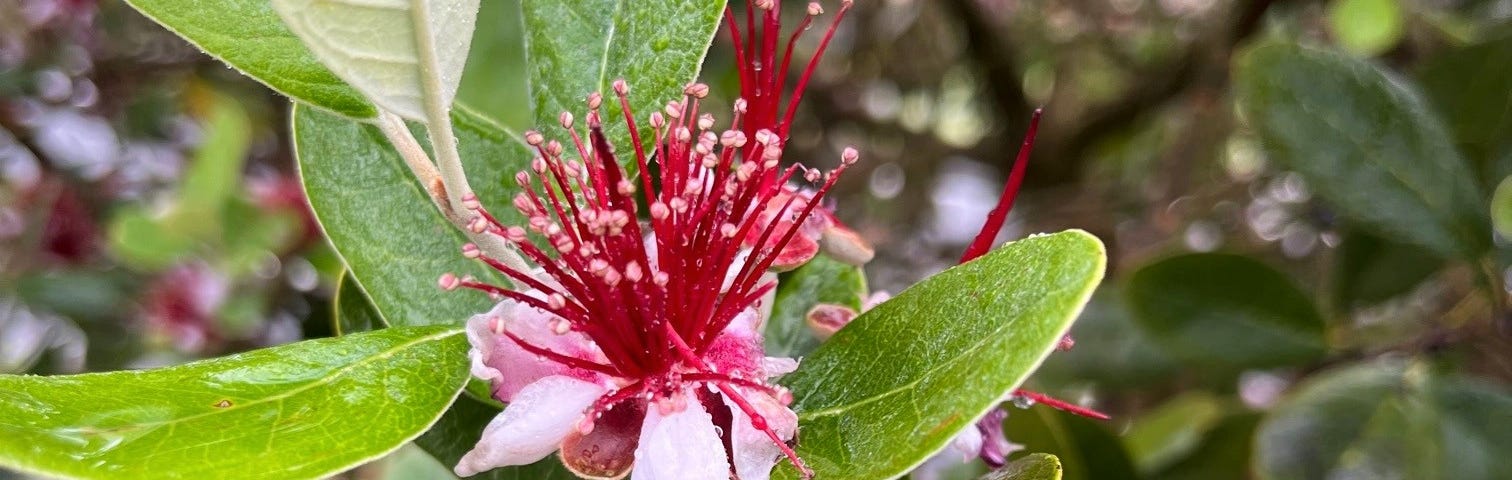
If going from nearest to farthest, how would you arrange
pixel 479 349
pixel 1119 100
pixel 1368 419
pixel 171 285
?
pixel 479 349 → pixel 1368 419 → pixel 171 285 → pixel 1119 100

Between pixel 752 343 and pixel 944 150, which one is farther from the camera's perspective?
pixel 944 150

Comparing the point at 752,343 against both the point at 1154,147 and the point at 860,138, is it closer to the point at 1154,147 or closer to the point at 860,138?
the point at 860,138

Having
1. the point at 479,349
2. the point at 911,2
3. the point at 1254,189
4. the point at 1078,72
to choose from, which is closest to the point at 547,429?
the point at 479,349

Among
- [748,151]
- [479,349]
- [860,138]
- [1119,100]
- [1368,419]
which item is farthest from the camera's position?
[860,138]

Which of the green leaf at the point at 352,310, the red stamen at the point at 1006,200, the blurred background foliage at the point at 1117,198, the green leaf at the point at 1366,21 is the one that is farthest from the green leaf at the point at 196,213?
the green leaf at the point at 1366,21

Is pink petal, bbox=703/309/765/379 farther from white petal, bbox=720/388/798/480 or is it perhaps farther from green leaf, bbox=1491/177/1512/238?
green leaf, bbox=1491/177/1512/238

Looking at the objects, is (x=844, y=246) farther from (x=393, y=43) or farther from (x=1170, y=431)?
(x=1170, y=431)

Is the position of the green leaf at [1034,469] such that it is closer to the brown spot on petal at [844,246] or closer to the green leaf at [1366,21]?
the brown spot on petal at [844,246]
